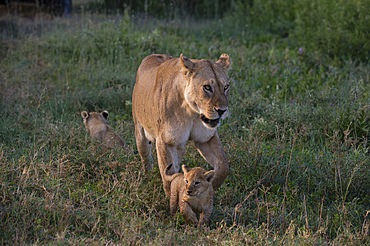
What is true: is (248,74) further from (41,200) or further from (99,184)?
(41,200)

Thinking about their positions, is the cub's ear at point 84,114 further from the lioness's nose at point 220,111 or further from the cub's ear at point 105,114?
the lioness's nose at point 220,111

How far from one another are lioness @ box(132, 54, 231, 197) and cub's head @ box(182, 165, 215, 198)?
16 centimetres

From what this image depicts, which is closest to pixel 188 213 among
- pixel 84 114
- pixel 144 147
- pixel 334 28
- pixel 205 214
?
pixel 205 214

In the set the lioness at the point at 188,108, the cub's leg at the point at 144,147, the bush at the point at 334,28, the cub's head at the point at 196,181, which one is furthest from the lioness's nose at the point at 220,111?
the bush at the point at 334,28

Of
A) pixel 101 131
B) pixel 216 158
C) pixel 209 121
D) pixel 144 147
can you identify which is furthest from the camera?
pixel 101 131

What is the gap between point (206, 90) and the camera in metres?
3.91

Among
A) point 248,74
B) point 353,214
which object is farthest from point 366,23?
point 353,214

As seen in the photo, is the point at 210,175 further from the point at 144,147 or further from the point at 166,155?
the point at 144,147

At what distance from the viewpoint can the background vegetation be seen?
3.88 meters

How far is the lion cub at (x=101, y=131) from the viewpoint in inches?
220

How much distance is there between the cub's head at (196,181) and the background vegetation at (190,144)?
331 mm

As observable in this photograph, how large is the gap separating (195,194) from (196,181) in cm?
12

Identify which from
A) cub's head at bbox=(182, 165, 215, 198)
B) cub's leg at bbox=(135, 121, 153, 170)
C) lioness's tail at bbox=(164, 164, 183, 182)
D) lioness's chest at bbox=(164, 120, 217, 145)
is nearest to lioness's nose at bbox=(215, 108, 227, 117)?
lioness's chest at bbox=(164, 120, 217, 145)

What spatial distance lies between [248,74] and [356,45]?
8.02ft
